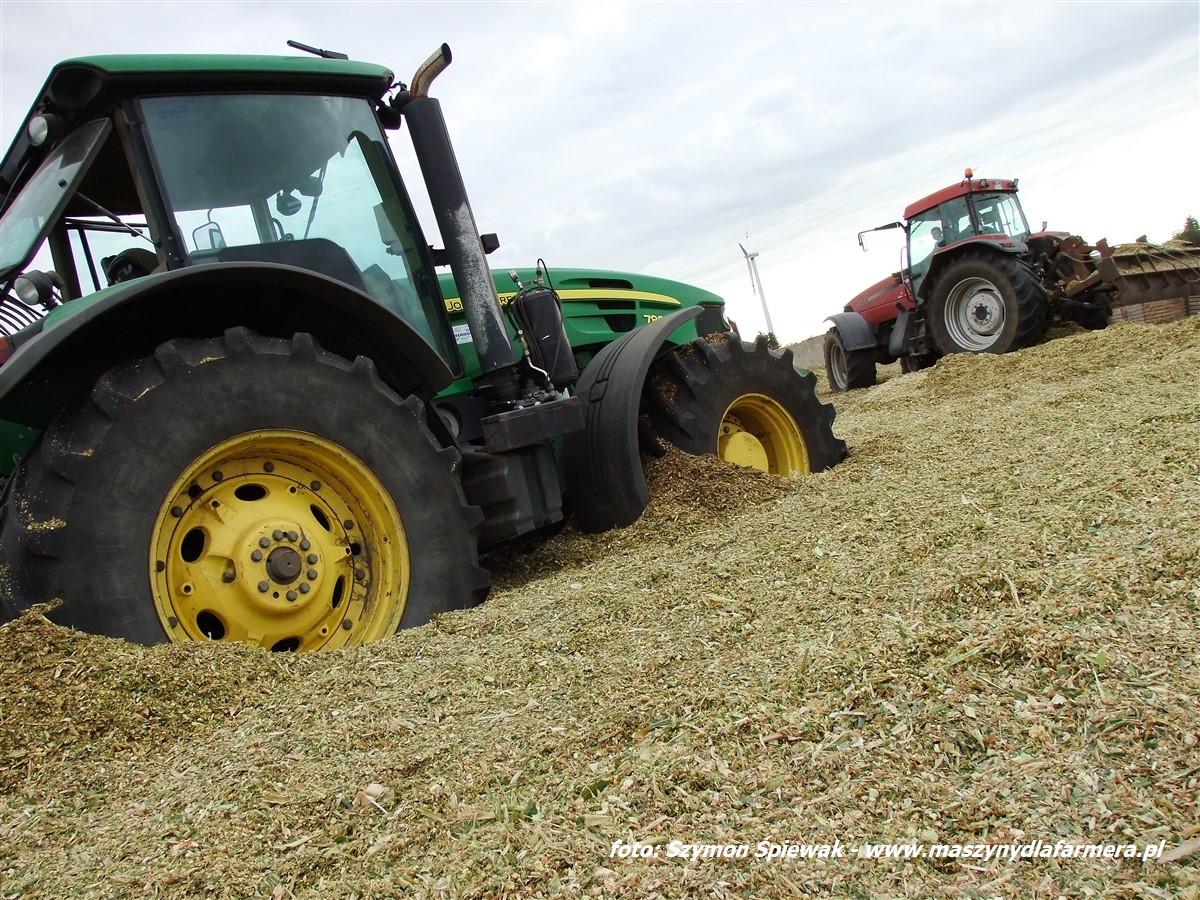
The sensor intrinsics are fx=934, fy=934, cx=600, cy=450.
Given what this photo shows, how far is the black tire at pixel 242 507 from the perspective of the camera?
2449mm

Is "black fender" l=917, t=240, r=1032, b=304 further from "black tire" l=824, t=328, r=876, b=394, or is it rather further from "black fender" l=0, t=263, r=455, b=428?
"black fender" l=0, t=263, r=455, b=428

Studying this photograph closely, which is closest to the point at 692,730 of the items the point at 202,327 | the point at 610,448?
the point at 202,327

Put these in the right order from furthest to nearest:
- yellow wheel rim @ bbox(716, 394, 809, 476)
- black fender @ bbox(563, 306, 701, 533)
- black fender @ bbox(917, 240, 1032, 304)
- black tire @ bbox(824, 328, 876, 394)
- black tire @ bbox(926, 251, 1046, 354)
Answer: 1. black tire @ bbox(824, 328, 876, 394)
2. black fender @ bbox(917, 240, 1032, 304)
3. black tire @ bbox(926, 251, 1046, 354)
4. yellow wheel rim @ bbox(716, 394, 809, 476)
5. black fender @ bbox(563, 306, 701, 533)

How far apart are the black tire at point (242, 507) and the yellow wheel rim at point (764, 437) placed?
1.99m

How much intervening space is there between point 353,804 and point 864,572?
5.07 feet

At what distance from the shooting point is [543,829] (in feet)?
5.32

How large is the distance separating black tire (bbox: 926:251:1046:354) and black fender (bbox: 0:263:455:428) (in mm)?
8445

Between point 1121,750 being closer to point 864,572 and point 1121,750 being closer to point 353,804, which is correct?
point 864,572

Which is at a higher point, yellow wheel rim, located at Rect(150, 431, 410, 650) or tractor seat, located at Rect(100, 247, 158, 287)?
tractor seat, located at Rect(100, 247, 158, 287)

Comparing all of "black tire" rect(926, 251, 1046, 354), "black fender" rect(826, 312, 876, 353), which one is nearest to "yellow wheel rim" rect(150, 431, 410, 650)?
"black tire" rect(926, 251, 1046, 354)

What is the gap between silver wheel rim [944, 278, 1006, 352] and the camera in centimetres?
1060

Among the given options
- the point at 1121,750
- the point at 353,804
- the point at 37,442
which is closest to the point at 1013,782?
the point at 1121,750

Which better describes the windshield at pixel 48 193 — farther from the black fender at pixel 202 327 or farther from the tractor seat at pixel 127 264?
the tractor seat at pixel 127 264

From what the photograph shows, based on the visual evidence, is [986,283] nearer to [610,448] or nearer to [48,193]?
[610,448]
